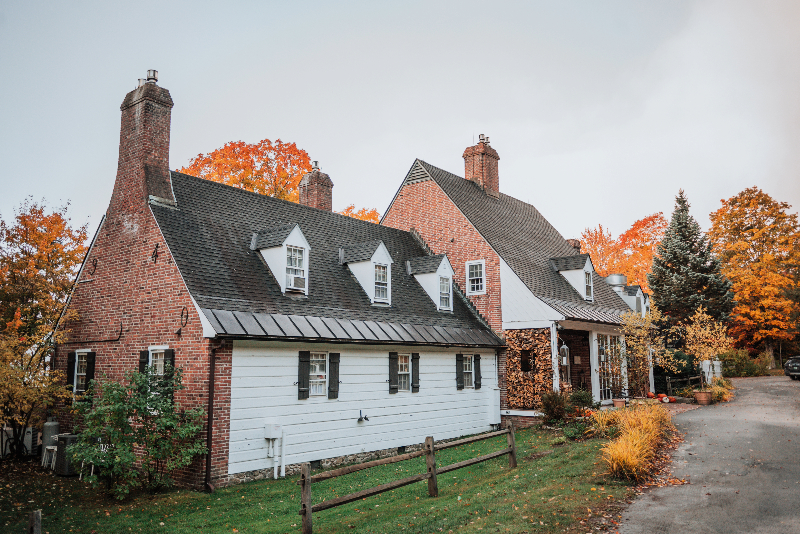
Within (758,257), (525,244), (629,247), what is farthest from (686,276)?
(525,244)

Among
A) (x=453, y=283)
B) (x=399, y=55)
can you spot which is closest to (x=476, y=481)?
(x=453, y=283)

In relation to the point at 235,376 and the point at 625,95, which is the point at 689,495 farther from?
the point at 625,95

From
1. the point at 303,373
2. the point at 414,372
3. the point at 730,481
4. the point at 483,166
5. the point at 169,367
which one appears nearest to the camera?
the point at 730,481

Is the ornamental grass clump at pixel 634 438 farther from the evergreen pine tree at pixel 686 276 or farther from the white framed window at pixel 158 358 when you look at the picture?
the evergreen pine tree at pixel 686 276

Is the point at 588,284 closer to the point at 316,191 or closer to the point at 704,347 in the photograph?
the point at 704,347

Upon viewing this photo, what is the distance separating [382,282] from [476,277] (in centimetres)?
507

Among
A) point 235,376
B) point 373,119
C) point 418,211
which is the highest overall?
point 373,119

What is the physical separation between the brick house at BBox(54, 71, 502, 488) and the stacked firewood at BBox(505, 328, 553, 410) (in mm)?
1460

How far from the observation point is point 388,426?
16.0m

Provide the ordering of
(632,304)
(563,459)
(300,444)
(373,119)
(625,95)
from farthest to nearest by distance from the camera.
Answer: (632,304) < (373,119) < (625,95) < (300,444) < (563,459)

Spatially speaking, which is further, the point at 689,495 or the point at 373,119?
the point at 373,119

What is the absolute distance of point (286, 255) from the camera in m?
15.1

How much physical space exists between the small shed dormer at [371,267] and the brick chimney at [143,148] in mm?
5578

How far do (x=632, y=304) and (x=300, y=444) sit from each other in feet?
67.7
